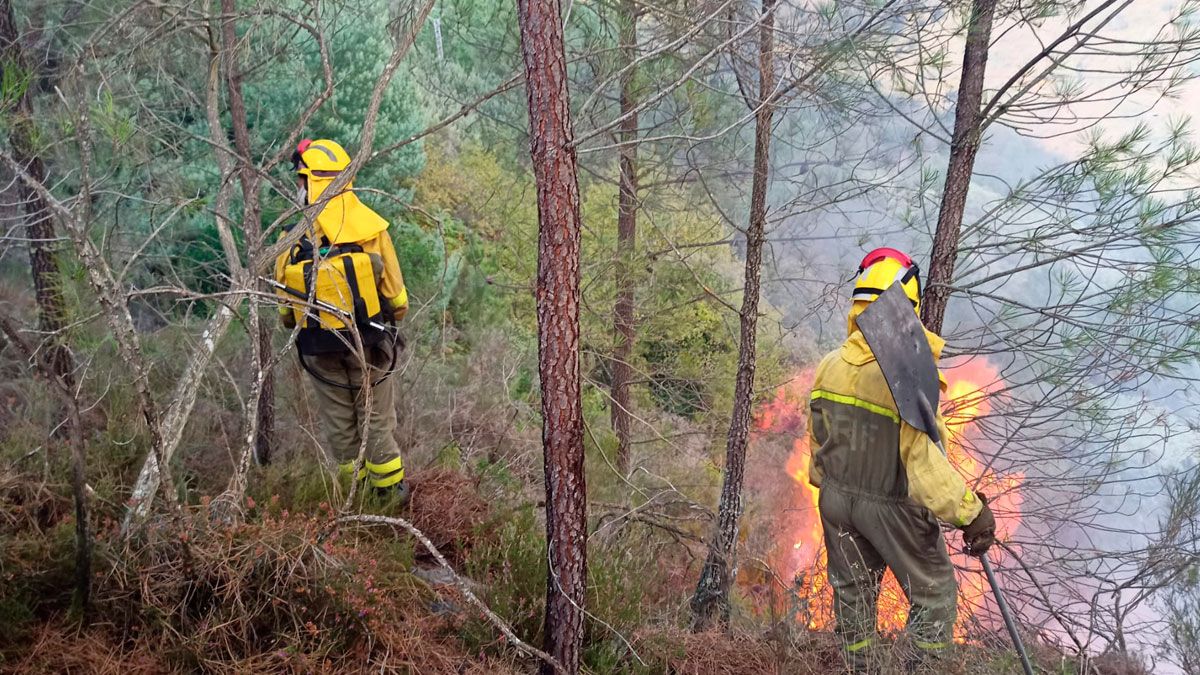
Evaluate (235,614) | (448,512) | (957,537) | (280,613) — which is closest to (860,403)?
(448,512)

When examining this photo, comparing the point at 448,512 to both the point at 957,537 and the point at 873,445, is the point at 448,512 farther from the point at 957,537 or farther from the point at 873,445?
the point at 957,537

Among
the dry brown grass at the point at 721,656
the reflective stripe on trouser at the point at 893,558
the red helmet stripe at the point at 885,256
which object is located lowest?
the dry brown grass at the point at 721,656

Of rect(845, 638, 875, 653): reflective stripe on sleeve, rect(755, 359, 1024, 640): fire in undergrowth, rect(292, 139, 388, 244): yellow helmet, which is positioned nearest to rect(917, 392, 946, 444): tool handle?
rect(755, 359, 1024, 640): fire in undergrowth

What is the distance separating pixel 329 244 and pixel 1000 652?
13.1 feet

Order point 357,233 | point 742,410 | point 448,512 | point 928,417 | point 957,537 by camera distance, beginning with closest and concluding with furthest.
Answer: point 928,417 → point 357,233 → point 448,512 → point 742,410 → point 957,537

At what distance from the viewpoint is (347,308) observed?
418 cm

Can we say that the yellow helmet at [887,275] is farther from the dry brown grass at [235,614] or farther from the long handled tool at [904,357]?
the dry brown grass at [235,614]

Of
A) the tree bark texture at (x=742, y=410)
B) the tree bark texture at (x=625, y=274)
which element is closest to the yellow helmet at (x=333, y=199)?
the tree bark texture at (x=742, y=410)

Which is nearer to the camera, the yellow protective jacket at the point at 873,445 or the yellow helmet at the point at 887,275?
the yellow protective jacket at the point at 873,445

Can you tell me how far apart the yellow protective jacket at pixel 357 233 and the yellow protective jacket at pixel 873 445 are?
8.14ft

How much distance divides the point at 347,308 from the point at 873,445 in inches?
111

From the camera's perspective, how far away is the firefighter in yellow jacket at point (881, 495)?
3.38 meters

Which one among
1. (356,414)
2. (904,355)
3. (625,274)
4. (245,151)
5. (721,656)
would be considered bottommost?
(721,656)

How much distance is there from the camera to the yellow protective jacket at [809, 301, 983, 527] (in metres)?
3.37
